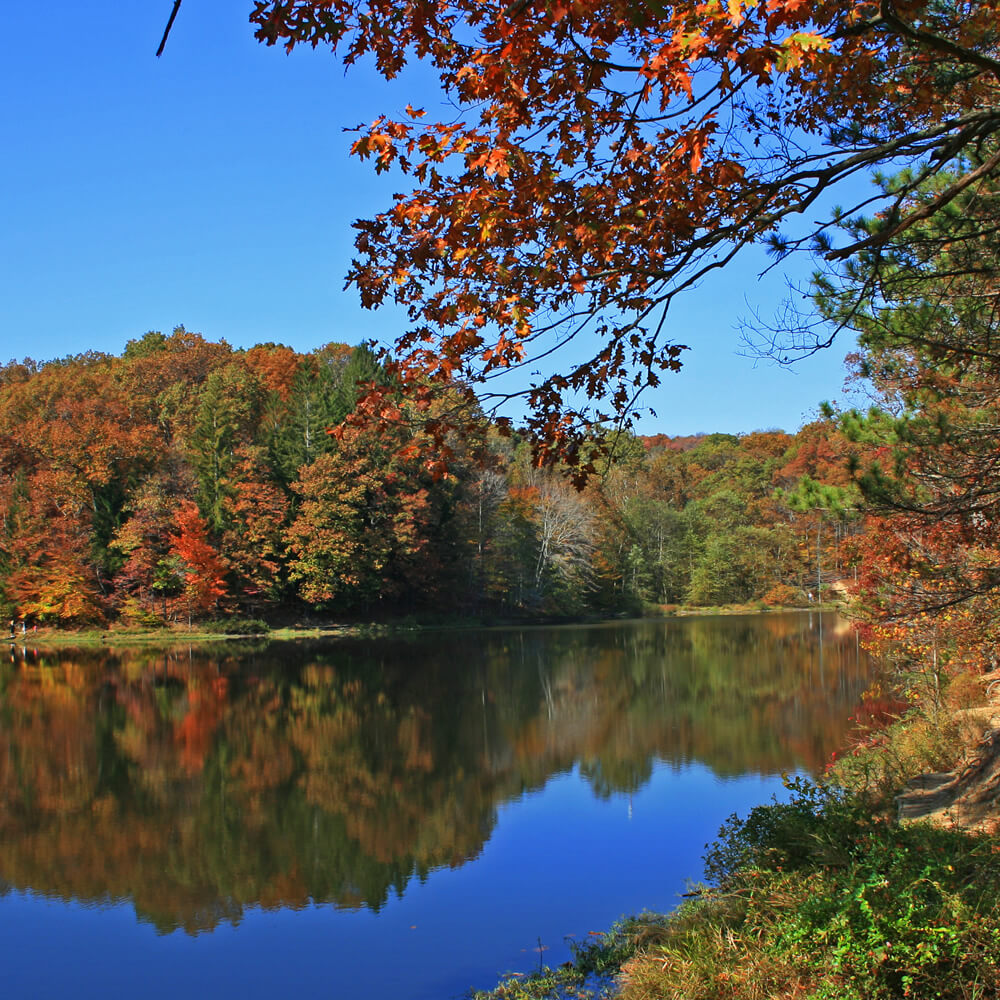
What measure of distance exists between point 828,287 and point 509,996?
5.41 meters

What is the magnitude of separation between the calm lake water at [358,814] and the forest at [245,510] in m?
12.3

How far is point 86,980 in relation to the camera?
6.79 meters

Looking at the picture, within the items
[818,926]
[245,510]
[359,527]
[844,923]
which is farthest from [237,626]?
[844,923]

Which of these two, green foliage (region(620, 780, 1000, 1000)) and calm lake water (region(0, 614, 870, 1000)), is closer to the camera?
green foliage (region(620, 780, 1000, 1000))

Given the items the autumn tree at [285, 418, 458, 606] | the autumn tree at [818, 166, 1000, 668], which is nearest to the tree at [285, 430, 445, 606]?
the autumn tree at [285, 418, 458, 606]

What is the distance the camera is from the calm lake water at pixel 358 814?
283 inches

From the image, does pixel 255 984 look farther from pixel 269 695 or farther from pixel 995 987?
pixel 269 695

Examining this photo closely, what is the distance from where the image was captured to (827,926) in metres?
4.21

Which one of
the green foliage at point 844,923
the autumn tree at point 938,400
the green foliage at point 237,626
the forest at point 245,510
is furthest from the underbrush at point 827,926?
the green foliage at point 237,626

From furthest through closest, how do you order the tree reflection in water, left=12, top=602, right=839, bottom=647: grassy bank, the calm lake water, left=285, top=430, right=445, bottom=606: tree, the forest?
1. left=285, top=430, right=445, bottom=606: tree
2. the forest
3. left=12, top=602, right=839, bottom=647: grassy bank
4. the tree reflection in water
5. the calm lake water

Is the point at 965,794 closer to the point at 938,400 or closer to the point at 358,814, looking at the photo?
the point at 938,400

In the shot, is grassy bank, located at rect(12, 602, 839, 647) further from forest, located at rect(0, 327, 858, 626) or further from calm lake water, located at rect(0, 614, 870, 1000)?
calm lake water, located at rect(0, 614, 870, 1000)

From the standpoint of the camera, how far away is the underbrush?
391 centimetres

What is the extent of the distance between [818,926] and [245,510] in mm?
34986
